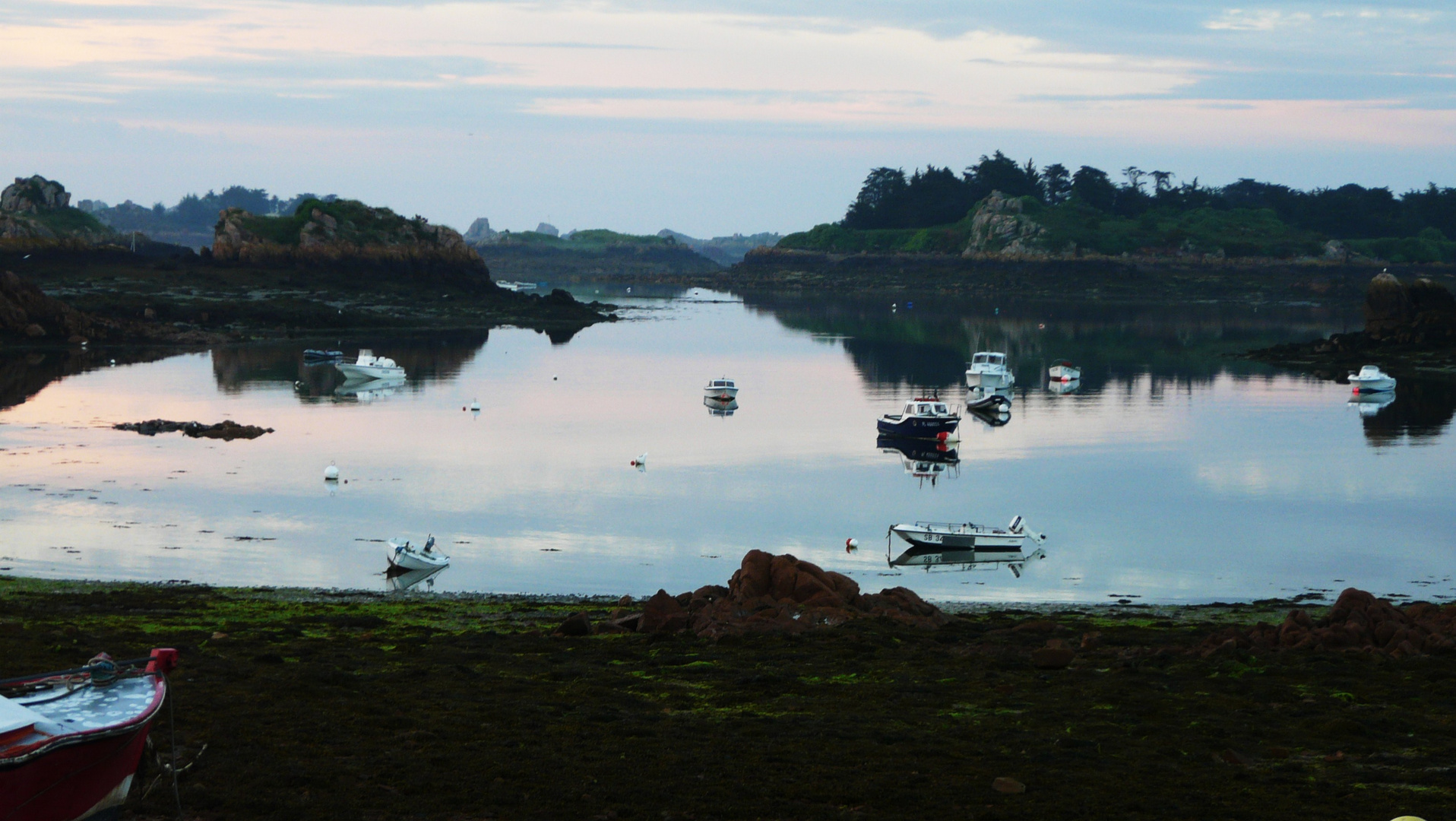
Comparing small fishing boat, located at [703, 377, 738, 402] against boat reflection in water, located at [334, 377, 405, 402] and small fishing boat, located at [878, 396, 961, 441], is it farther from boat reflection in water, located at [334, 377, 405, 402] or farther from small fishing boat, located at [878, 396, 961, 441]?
boat reflection in water, located at [334, 377, 405, 402]

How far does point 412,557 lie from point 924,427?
28575 mm

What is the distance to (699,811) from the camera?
41.8 ft

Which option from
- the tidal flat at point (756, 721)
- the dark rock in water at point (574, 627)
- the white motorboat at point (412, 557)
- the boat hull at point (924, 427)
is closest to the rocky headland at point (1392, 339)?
the boat hull at point (924, 427)

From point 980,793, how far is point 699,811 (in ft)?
9.44

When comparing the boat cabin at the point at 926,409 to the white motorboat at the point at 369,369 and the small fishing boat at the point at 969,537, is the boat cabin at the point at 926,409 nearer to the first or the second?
the small fishing boat at the point at 969,537

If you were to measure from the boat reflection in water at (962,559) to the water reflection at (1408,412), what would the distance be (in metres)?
29.8

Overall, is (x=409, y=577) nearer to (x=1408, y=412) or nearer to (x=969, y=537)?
(x=969, y=537)

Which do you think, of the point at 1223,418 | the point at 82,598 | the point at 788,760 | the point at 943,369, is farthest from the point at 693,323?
the point at 788,760

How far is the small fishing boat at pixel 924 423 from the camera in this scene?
54500 mm

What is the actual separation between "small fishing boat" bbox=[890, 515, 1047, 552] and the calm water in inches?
46.1

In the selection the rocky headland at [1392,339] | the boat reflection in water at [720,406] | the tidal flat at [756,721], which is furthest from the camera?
the rocky headland at [1392,339]

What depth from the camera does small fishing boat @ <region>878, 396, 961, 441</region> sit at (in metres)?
54.5

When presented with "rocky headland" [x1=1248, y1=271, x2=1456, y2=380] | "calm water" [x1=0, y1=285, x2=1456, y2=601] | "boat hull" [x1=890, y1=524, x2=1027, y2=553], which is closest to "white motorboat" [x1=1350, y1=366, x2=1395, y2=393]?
"calm water" [x1=0, y1=285, x2=1456, y2=601]

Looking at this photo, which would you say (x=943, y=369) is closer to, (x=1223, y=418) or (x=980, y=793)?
(x=1223, y=418)
